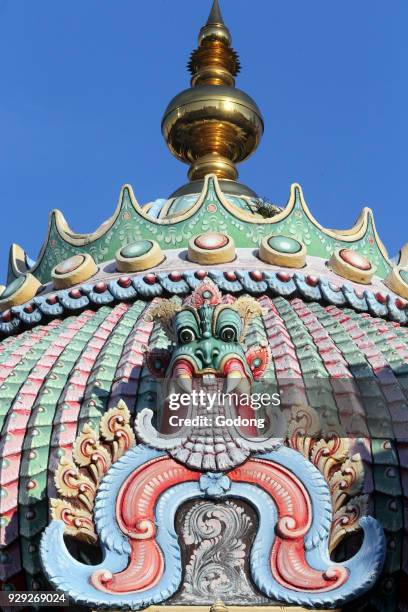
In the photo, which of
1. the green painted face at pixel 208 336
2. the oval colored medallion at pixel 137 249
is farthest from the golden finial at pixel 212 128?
the green painted face at pixel 208 336

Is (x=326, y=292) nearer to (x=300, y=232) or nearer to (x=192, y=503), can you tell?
(x=300, y=232)

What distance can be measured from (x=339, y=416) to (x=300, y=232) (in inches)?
184

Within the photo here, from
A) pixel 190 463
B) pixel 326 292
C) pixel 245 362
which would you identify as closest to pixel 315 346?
pixel 326 292

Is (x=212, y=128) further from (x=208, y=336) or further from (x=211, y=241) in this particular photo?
(x=208, y=336)

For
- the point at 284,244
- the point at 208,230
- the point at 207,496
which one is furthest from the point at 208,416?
the point at 208,230

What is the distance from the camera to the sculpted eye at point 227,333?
13.7 m

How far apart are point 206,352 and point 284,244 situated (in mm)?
4618

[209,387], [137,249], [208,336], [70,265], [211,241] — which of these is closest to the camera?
[209,387]

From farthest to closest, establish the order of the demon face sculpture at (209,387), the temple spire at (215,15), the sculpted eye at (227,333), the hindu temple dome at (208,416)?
the temple spire at (215,15)
the sculpted eye at (227,333)
the demon face sculpture at (209,387)
the hindu temple dome at (208,416)

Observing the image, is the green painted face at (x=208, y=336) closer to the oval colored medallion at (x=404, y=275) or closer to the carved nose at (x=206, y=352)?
the carved nose at (x=206, y=352)

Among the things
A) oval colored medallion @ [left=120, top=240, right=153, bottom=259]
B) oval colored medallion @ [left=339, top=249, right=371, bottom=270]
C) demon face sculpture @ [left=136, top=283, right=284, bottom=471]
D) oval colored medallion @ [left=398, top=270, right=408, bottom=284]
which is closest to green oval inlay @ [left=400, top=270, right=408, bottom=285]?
oval colored medallion @ [left=398, top=270, right=408, bottom=284]

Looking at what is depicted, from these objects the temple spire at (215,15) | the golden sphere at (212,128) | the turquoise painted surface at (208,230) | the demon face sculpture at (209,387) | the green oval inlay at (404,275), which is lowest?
the demon face sculpture at (209,387)

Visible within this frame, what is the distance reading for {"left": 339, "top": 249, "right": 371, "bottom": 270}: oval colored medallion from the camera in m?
18.1

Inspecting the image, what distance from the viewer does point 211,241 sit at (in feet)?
58.5
